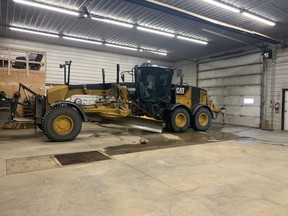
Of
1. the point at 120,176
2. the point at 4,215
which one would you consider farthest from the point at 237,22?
the point at 4,215

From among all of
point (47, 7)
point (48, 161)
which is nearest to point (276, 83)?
point (47, 7)

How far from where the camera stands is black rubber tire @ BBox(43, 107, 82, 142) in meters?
6.21

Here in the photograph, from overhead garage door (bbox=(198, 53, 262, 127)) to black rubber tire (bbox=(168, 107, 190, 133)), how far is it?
418 centimetres

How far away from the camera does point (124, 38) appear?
35.8 ft

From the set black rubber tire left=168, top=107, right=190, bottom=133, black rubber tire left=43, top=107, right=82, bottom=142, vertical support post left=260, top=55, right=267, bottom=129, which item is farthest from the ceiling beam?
black rubber tire left=43, top=107, right=82, bottom=142

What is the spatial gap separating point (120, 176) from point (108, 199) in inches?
33.3

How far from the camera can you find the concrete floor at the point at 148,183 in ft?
8.73

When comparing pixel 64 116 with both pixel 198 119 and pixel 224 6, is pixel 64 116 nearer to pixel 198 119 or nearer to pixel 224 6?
pixel 198 119

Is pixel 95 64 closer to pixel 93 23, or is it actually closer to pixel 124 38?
pixel 124 38

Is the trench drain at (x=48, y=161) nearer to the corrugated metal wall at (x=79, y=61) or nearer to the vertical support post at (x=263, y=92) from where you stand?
the corrugated metal wall at (x=79, y=61)

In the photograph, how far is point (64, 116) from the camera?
6.41 m

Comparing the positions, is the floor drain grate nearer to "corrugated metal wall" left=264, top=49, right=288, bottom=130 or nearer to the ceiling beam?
the ceiling beam

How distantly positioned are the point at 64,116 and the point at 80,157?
6.55 ft

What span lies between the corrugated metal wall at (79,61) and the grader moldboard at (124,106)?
394cm
